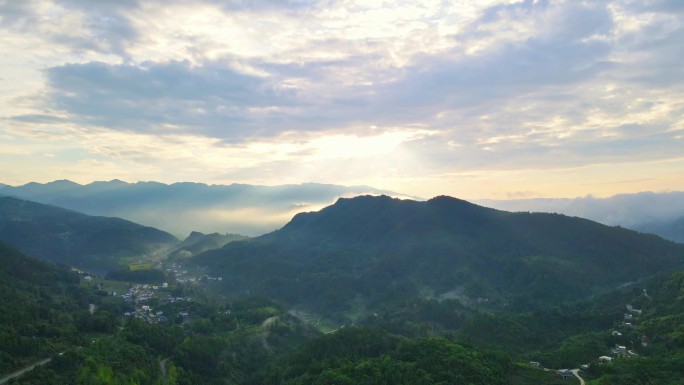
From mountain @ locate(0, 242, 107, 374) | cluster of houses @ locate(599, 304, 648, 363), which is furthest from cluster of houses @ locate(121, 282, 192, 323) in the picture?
cluster of houses @ locate(599, 304, 648, 363)

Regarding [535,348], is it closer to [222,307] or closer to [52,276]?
[222,307]

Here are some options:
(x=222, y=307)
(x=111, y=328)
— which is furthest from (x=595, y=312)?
(x=111, y=328)


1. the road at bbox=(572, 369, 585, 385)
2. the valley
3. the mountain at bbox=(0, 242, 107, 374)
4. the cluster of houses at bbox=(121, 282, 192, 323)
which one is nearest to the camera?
the mountain at bbox=(0, 242, 107, 374)

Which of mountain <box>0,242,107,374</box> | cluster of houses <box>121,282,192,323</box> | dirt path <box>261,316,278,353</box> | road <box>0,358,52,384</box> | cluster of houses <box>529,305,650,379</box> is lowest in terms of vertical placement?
dirt path <box>261,316,278,353</box>

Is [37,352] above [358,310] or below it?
above

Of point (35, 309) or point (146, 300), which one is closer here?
point (35, 309)

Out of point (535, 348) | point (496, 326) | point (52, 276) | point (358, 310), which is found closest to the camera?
point (535, 348)

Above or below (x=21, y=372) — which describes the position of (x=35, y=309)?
above

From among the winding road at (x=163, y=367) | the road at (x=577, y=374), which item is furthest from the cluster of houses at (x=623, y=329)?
the winding road at (x=163, y=367)

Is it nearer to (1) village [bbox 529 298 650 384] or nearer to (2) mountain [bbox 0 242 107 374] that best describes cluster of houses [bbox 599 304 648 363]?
(1) village [bbox 529 298 650 384]

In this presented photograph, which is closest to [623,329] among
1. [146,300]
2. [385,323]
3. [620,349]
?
[620,349]

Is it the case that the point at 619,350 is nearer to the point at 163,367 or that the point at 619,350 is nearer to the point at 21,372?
the point at 163,367
